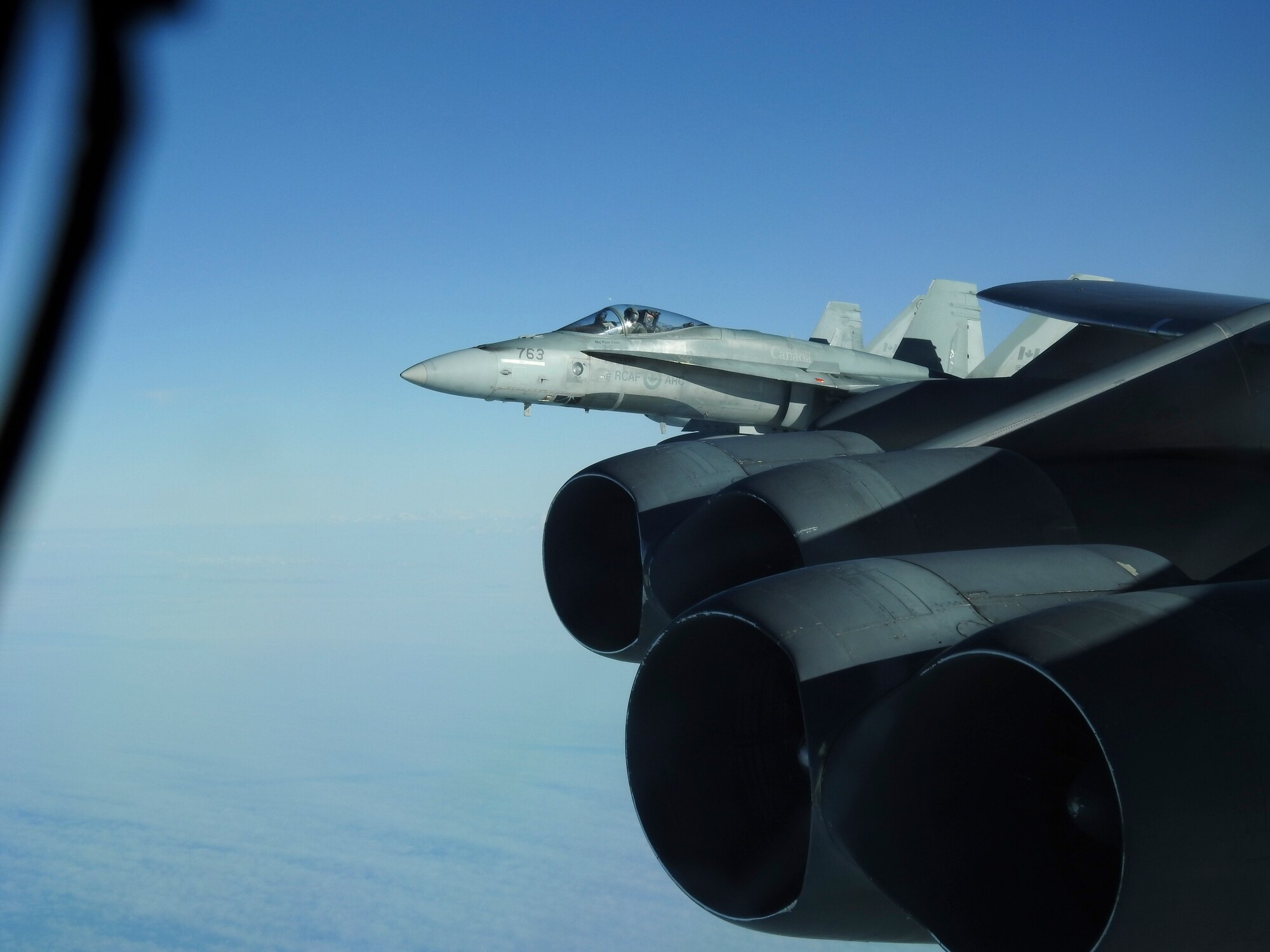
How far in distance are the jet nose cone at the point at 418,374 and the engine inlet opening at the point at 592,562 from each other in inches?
237

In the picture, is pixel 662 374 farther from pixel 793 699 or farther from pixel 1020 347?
pixel 793 699

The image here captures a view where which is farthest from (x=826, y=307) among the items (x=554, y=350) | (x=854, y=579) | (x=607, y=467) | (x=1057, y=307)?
(x=854, y=579)

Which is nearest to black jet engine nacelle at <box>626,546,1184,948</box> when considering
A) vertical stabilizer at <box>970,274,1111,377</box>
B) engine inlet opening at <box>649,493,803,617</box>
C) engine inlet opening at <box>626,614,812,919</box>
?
engine inlet opening at <box>626,614,812,919</box>

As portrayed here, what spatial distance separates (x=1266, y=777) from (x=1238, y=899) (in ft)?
1.16

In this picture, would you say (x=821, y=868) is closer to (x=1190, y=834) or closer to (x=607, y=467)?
(x=1190, y=834)

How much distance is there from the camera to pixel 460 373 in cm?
1348

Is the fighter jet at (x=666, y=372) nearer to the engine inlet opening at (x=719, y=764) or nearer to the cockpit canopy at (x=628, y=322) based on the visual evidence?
the cockpit canopy at (x=628, y=322)

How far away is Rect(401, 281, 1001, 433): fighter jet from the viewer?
13711 mm

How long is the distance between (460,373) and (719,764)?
905cm

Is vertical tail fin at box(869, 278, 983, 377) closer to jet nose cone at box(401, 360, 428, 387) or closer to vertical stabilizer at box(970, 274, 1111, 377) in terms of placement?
vertical stabilizer at box(970, 274, 1111, 377)

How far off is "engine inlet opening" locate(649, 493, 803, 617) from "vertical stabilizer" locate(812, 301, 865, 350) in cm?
1779

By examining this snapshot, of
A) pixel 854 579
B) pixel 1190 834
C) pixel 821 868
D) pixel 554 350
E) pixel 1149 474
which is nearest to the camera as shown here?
pixel 1190 834

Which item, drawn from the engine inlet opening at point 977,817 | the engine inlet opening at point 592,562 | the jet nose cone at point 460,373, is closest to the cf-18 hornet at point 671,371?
the jet nose cone at point 460,373

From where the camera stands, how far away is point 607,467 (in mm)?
7480
